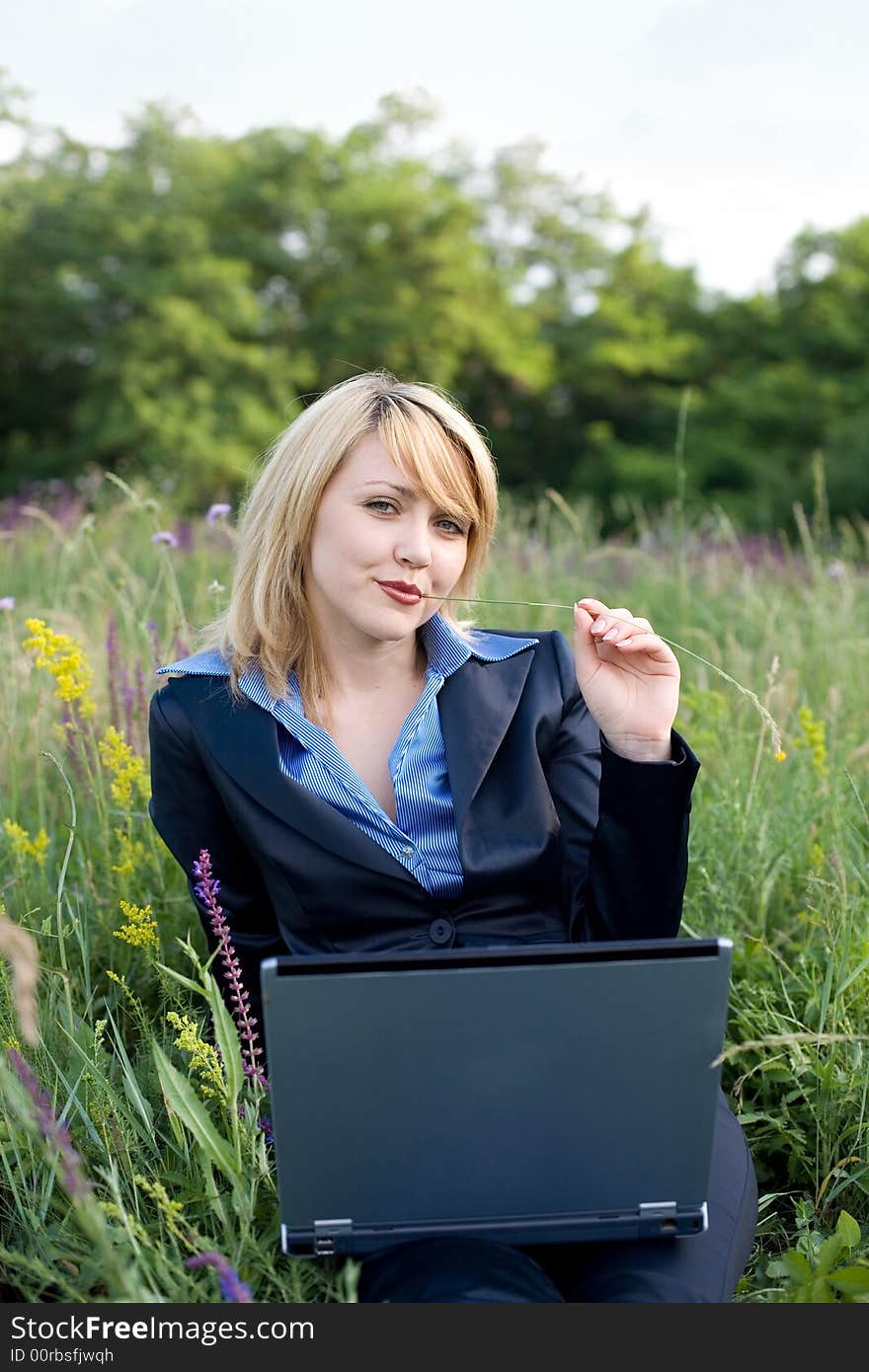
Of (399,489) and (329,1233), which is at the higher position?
(399,489)

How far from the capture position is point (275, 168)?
20.8 meters

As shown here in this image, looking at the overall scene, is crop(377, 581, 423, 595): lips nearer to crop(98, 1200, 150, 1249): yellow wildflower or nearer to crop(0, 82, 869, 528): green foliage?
crop(98, 1200, 150, 1249): yellow wildflower

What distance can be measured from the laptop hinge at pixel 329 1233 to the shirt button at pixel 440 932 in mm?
533

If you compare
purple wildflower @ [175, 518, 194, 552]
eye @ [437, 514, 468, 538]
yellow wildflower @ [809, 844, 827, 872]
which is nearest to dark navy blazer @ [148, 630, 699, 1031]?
eye @ [437, 514, 468, 538]

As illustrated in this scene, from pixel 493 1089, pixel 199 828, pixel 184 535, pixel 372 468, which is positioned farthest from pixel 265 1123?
pixel 184 535

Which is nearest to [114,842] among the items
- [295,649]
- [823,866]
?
[295,649]

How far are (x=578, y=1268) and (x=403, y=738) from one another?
0.86m

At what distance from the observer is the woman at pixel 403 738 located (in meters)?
1.91

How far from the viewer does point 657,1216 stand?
154 centimetres

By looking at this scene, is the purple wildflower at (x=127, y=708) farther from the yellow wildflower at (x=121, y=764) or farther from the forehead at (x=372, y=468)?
the forehead at (x=372, y=468)

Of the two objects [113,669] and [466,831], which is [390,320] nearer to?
[113,669]

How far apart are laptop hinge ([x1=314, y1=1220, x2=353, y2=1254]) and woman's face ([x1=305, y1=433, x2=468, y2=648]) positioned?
92 centimetres

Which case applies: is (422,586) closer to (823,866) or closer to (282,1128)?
(282,1128)

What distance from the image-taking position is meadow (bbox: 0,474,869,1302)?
1.67 meters
